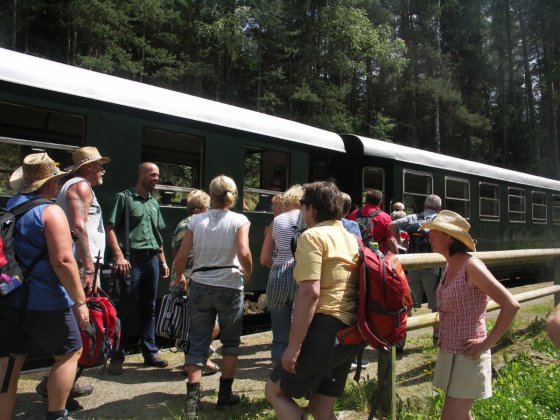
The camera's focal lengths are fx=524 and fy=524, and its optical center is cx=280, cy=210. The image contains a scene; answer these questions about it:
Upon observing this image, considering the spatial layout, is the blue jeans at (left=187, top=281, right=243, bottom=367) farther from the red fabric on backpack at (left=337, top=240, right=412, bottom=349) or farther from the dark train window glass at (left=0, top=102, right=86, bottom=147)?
the dark train window glass at (left=0, top=102, right=86, bottom=147)

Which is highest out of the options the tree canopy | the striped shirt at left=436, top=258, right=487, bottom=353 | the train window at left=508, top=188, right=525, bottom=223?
the tree canopy

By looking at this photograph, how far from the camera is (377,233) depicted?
604cm

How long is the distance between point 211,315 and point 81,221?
1204 millimetres

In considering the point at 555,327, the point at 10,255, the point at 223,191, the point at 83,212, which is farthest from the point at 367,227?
the point at 555,327

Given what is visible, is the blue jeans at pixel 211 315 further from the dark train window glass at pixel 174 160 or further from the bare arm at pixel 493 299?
the dark train window glass at pixel 174 160

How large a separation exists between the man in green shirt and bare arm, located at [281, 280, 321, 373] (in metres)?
2.49

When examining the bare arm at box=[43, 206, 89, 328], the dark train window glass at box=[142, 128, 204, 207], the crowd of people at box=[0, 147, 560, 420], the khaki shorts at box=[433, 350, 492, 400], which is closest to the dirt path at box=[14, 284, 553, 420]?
the crowd of people at box=[0, 147, 560, 420]

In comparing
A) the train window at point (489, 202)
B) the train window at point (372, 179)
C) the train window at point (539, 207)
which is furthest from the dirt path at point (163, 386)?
the train window at point (539, 207)

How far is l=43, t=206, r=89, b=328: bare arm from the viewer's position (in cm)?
302

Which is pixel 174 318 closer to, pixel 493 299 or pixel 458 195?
pixel 493 299

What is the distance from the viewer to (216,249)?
3.97 metres

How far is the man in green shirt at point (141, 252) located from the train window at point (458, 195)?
25.1ft

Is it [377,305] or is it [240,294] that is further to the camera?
[240,294]

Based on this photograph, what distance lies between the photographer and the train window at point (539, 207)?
576 inches
